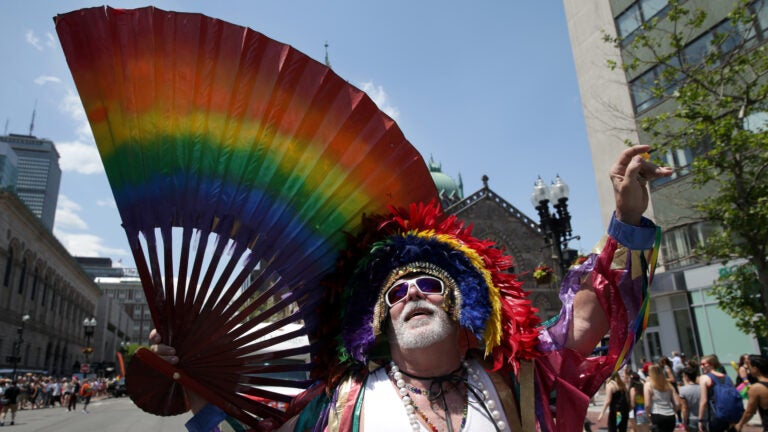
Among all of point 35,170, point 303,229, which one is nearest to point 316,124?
point 303,229

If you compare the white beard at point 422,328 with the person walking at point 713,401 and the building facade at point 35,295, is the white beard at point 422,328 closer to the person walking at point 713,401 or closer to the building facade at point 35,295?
the person walking at point 713,401

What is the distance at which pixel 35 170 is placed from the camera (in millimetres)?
122375

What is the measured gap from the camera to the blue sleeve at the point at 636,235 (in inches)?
87.7

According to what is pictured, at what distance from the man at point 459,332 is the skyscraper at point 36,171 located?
142 m

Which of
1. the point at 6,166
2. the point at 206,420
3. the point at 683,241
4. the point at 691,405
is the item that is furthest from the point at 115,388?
the point at 6,166

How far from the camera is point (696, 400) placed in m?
6.92

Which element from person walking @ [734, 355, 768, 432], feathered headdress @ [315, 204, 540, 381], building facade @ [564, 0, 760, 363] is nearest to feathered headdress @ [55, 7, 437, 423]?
feathered headdress @ [315, 204, 540, 381]

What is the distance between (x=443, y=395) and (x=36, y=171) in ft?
488

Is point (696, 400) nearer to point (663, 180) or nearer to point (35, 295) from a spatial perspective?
point (663, 180)

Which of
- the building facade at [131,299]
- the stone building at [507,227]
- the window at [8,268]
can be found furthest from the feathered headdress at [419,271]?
the building facade at [131,299]

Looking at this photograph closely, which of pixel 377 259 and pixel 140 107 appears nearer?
pixel 140 107

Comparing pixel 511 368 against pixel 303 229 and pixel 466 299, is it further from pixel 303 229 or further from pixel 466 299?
pixel 303 229

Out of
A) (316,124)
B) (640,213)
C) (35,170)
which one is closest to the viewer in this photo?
(640,213)

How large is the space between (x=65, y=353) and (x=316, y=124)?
55.2m
